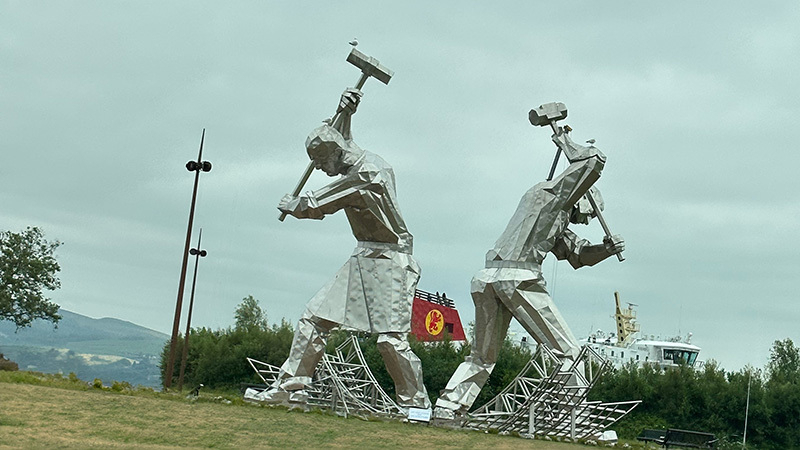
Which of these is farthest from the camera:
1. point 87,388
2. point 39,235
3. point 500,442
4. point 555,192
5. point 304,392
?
point 39,235

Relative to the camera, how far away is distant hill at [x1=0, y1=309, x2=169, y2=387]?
26056 mm

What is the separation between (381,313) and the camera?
17078 mm

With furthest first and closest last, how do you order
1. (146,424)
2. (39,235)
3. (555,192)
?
(39,235), (555,192), (146,424)

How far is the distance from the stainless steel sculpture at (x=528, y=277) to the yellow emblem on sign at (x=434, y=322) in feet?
61.9

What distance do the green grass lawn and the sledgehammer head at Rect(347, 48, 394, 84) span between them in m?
6.49

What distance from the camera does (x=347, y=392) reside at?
58.5 feet

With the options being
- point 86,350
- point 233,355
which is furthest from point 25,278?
point 86,350

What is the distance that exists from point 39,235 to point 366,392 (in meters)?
17.5

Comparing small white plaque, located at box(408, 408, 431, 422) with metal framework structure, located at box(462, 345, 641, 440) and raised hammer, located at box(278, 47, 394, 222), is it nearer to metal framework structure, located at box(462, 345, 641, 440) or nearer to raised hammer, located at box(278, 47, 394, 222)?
metal framework structure, located at box(462, 345, 641, 440)

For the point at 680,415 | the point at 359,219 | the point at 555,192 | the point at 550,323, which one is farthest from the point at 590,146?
the point at 680,415

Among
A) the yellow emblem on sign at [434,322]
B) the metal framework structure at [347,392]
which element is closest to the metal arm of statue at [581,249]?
the metal framework structure at [347,392]

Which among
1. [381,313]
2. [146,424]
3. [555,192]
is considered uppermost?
[555,192]

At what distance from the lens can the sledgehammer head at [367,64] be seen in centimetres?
1764

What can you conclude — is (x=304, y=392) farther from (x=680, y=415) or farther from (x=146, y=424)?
(x=680, y=415)
